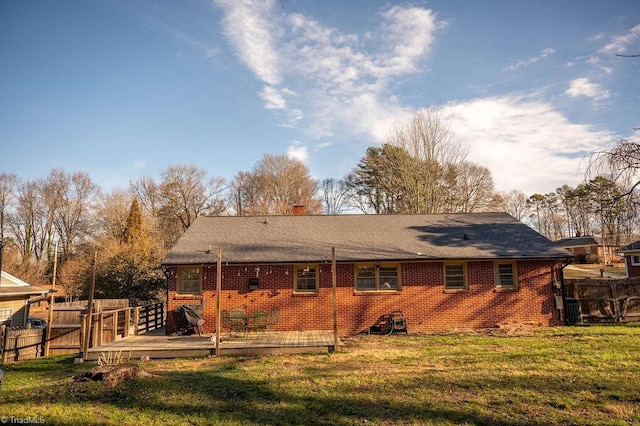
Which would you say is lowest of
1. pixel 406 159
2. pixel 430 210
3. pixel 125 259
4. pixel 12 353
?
pixel 12 353

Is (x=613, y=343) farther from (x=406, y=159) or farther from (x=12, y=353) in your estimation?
(x=406, y=159)

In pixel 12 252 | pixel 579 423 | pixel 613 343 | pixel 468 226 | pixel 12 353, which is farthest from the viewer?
pixel 12 252

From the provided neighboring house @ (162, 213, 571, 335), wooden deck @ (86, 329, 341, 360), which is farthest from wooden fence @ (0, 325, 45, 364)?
neighboring house @ (162, 213, 571, 335)

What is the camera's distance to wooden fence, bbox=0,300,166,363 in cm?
1190

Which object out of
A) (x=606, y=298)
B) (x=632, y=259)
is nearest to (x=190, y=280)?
(x=606, y=298)

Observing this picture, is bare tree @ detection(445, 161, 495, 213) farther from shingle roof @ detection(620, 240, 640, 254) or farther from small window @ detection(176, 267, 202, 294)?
small window @ detection(176, 267, 202, 294)

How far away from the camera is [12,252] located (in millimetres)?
32094

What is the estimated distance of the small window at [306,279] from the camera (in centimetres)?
1393

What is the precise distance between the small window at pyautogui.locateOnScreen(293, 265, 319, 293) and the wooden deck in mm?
2100

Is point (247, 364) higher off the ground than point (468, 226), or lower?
lower

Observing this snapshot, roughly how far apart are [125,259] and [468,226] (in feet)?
58.5

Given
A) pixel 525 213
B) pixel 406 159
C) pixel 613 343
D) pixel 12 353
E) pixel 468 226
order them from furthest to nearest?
pixel 525 213 → pixel 406 159 → pixel 468 226 → pixel 12 353 → pixel 613 343

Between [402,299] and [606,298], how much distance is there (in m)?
7.47

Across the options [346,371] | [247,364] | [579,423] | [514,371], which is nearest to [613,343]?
[514,371]
